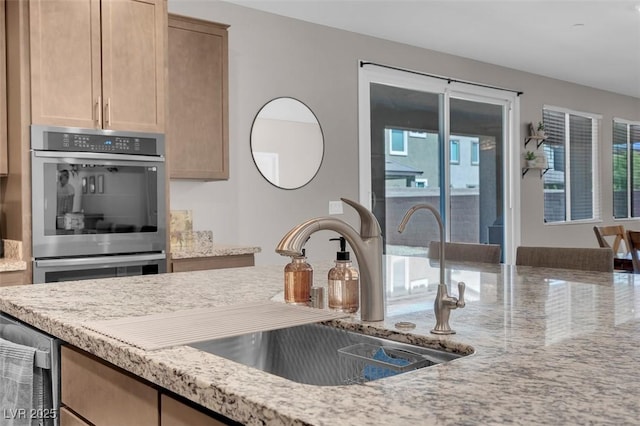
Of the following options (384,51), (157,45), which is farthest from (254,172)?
(384,51)

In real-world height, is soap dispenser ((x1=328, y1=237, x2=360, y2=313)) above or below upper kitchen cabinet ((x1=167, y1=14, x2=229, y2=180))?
below

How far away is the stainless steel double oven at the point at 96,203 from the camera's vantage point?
10.1 feet

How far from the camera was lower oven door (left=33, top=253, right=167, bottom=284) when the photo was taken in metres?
3.06

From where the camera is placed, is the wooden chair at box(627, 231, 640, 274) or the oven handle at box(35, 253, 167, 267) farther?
the wooden chair at box(627, 231, 640, 274)

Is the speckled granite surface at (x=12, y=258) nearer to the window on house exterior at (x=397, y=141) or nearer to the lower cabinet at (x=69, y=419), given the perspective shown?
the lower cabinet at (x=69, y=419)

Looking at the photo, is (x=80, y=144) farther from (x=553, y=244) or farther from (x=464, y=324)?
(x=553, y=244)

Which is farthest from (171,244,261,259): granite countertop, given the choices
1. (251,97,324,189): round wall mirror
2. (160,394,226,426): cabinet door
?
(160,394,226,426): cabinet door

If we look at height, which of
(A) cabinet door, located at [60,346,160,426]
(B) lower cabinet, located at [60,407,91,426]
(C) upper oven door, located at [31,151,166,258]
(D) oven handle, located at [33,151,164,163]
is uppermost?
(D) oven handle, located at [33,151,164,163]

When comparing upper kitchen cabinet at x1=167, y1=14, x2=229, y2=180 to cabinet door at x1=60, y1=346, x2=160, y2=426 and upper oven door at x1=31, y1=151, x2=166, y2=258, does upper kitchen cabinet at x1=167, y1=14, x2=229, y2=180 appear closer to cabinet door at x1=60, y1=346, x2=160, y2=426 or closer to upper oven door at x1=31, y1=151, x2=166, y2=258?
upper oven door at x1=31, y1=151, x2=166, y2=258

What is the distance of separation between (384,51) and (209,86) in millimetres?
2058

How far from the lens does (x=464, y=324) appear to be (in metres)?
1.29

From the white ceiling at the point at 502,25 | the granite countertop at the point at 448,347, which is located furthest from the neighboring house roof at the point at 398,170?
the granite countertop at the point at 448,347

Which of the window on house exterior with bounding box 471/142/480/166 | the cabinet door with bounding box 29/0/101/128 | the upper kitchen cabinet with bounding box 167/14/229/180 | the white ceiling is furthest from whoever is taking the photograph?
the window on house exterior with bounding box 471/142/480/166

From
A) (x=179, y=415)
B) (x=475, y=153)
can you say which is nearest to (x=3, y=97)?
(x=179, y=415)
